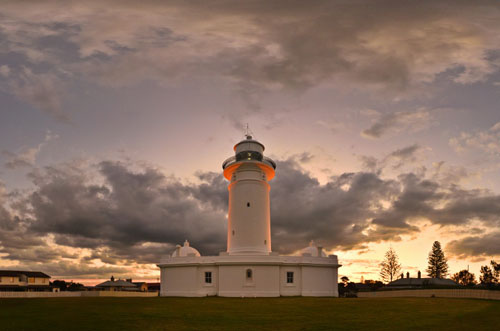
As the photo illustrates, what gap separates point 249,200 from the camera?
41.7 m

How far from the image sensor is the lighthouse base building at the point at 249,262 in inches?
1480

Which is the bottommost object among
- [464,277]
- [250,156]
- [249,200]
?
[464,277]

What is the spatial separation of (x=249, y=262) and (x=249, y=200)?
6620 mm

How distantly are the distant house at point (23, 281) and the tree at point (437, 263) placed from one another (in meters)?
72.8

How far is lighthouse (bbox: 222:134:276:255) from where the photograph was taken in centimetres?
4084

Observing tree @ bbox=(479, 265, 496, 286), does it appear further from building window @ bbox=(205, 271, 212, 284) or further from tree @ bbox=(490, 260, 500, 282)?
building window @ bbox=(205, 271, 212, 284)

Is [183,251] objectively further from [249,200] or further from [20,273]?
[20,273]

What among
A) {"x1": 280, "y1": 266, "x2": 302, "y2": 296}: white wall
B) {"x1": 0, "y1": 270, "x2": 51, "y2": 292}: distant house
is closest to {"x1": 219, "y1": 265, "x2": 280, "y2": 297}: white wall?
{"x1": 280, "y1": 266, "x2": 302, "y2": 296}: white wall

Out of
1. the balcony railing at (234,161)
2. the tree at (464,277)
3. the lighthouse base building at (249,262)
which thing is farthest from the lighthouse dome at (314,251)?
the tree at (464,277)

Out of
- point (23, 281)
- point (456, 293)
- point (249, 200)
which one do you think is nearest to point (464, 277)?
point (456, 293)

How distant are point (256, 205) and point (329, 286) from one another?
10.3 metres

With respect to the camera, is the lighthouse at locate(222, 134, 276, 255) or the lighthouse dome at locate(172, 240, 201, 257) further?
the lighthouse dome at locate(172, 240, 201, 257)

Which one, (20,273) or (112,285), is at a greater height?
(20,273)

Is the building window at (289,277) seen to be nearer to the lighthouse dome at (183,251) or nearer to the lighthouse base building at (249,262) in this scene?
the lighthouse base building at (249,262)
